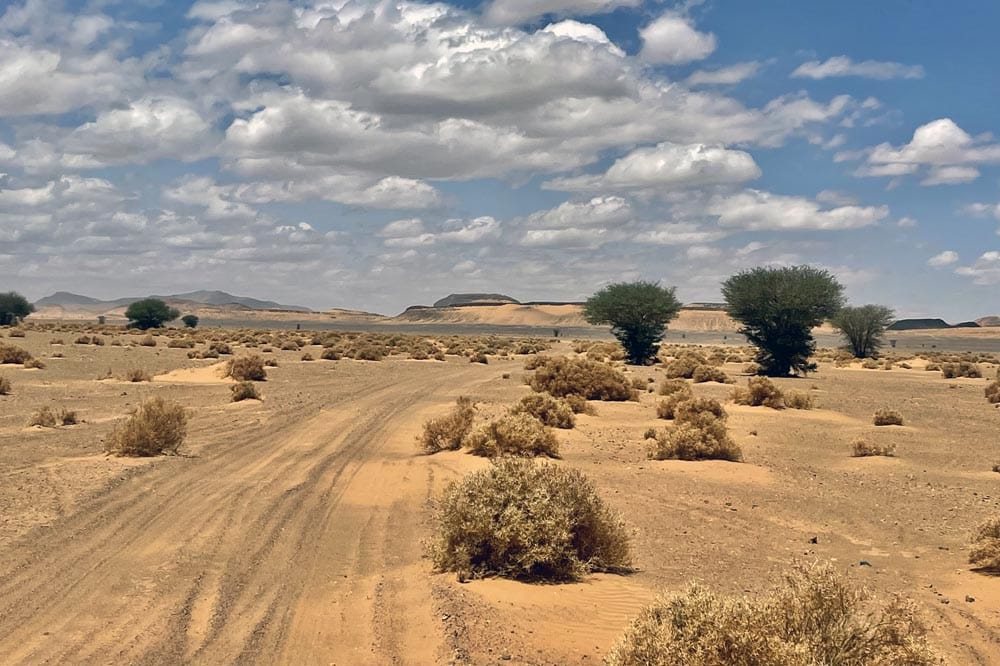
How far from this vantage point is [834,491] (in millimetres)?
15578

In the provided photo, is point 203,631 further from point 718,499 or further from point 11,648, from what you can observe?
point 718,499

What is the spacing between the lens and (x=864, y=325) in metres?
73.2

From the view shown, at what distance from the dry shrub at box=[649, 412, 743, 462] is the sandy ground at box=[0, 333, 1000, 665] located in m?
0.67

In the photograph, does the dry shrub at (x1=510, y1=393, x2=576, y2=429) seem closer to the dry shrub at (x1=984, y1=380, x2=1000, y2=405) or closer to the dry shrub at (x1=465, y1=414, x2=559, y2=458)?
the dry shrub at (x1=465, y1=414, x2=559, y2=458)

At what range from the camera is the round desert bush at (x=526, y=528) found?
8.77 m

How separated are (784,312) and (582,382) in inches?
854

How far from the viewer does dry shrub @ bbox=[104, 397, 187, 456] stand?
16891mm

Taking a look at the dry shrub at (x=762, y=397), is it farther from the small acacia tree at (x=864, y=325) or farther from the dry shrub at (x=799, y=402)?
the small acacia tree at (x=864, y=325)

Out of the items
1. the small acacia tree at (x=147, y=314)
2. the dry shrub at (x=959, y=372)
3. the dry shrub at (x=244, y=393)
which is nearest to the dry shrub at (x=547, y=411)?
the dry shrub at (x=244, y=393)

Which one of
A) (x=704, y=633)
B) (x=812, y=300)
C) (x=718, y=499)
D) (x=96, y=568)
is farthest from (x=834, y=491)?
(x=812, y=300)

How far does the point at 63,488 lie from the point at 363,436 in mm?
8073

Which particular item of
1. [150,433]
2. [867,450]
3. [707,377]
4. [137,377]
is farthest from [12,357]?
[867,450]

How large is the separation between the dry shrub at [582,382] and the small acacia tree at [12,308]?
101 meters

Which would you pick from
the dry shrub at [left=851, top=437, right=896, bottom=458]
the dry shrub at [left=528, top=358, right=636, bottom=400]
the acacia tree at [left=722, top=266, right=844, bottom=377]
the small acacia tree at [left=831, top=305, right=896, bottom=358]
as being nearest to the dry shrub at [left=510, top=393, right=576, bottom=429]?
the dry shrub at [left=528, top=358, right=636, bottom=400]
